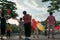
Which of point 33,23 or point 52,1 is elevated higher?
point 52,1

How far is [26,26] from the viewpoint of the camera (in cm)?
1784

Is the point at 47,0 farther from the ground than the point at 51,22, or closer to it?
farther from the ground

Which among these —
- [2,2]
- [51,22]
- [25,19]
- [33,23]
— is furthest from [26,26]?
[2,2]

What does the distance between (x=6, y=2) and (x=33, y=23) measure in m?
31.9

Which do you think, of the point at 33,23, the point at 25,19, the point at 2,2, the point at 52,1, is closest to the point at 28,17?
the point at 25,19

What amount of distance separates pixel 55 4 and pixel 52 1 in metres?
0.55

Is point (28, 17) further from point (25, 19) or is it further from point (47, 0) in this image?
point (47, 0)

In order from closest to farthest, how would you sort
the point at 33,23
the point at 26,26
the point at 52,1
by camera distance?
the point at 26,26
the point at 33,23
the point at 52,1

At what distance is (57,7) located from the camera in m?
39.0

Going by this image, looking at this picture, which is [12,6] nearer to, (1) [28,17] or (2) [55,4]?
(2) [55,4]

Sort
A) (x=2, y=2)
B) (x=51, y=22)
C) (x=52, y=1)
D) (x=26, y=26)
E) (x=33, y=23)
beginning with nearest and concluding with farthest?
(x=26, y=26), (x=51, y=22), (x=33, y=23), (x=52, y=1), (x=2, y=2)

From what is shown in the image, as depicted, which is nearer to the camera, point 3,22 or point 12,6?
point 3,22

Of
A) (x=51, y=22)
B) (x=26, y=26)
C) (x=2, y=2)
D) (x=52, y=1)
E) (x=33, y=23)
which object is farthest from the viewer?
(x=2, y=2)

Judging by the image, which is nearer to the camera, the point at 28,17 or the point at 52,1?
the point at 28,17
